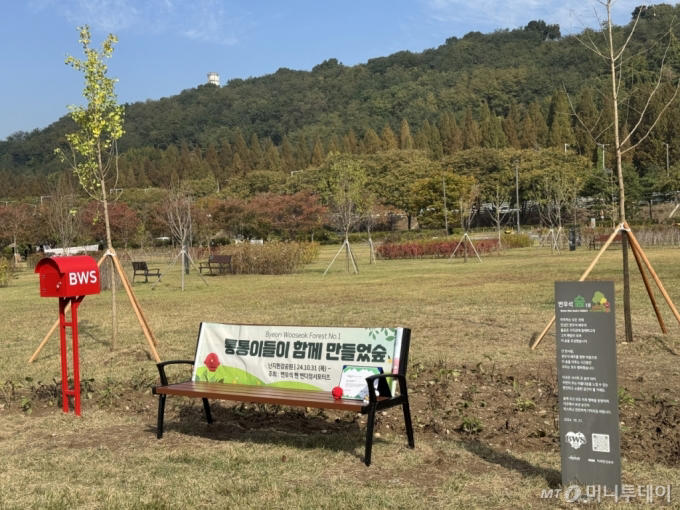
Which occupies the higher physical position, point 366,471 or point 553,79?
point 553,79

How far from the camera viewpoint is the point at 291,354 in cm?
600

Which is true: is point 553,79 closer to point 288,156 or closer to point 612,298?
point 288,156

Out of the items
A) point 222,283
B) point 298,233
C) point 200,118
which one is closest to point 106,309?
point 222,283

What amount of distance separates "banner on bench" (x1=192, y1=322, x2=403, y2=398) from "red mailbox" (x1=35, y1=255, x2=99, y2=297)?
137 centimetres

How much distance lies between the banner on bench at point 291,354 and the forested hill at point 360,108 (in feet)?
335

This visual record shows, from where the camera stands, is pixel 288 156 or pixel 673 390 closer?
pixel 673 390

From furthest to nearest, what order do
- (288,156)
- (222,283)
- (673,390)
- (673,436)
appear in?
(288,156)
(222,283)
(673,390)
(673,436)

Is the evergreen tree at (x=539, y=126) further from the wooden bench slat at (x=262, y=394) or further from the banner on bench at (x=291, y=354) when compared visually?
the wooden bench slat at (x=262, y=394)

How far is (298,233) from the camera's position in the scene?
7069cm

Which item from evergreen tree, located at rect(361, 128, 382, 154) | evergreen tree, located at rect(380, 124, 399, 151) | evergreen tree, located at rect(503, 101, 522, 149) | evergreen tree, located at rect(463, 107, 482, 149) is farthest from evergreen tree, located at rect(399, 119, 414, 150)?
evergreen tree, located at rect(503, 101, 522, 149)

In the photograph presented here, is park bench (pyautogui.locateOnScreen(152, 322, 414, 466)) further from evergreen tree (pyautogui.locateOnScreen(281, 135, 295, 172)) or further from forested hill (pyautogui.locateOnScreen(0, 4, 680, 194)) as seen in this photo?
evergreen tree (pyautogui.locateOnScreen(281, 135, 295, 172))

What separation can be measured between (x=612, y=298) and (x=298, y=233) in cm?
6685

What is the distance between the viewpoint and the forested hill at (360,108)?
390 ft

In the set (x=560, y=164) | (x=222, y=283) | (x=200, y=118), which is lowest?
(x=222, y=283)
